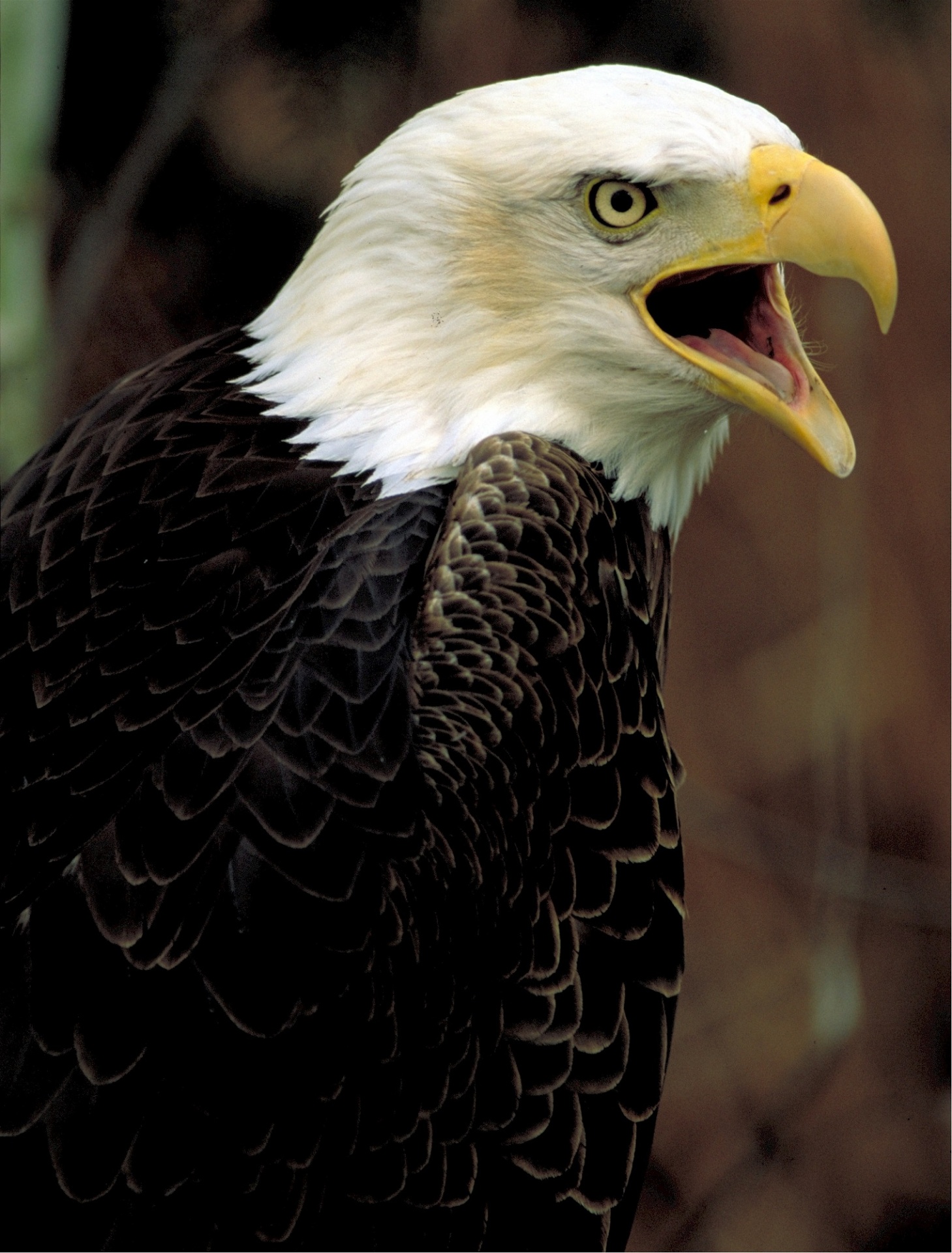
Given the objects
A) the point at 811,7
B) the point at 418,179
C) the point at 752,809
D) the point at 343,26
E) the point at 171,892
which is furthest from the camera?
the point at 752,809

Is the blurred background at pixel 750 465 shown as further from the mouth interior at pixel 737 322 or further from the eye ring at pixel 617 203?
the eye ring at pixel 617 203

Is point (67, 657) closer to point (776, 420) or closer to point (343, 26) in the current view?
point (776, 420)

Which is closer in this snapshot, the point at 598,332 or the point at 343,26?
the point at 598,332

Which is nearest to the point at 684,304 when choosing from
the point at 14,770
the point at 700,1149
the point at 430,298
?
the point at 430,298

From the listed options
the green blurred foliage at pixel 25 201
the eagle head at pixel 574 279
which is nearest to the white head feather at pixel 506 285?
the eagle head at pixel 574 279

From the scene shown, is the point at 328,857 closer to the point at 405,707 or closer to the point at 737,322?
the point at 405,707

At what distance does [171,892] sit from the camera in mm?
1248

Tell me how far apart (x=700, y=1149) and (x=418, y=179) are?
273 centimetres

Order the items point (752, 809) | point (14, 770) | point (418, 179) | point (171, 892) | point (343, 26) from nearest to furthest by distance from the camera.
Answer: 1. point (171, 892)
2. point (14, 770)
3. point (418, 179)
4. point (343, 26)
5. point (752, 809)

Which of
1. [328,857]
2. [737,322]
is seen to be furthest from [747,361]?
[328,857]

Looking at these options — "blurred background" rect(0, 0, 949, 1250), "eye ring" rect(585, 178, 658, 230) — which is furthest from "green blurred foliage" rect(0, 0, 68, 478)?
"eye ring" rect(585, 178, 658, 230)

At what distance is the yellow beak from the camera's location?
1422 mm

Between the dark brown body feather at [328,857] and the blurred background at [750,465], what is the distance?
0.96m

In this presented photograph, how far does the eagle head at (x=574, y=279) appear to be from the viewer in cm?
142
